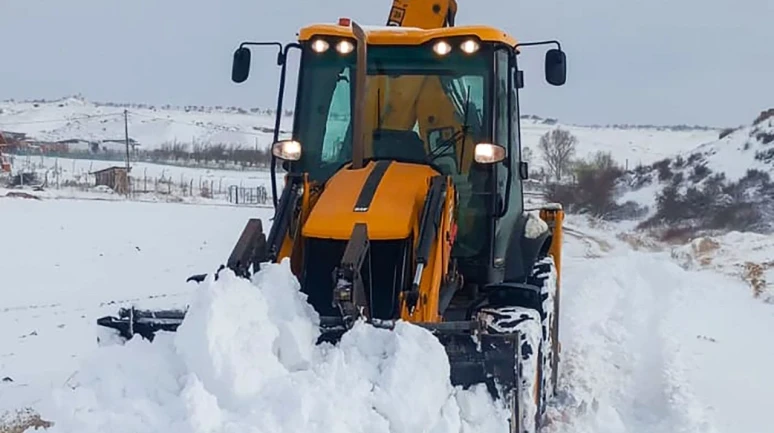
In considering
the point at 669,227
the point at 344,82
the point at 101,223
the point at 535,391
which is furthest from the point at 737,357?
the point at 101,223

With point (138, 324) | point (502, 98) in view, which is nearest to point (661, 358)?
point (502, 98)

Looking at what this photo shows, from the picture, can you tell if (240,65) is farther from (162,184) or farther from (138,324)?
(162,184)

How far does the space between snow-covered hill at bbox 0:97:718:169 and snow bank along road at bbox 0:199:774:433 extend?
56.7m

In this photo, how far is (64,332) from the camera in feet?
34.4

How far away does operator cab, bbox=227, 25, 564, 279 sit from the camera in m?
5.84

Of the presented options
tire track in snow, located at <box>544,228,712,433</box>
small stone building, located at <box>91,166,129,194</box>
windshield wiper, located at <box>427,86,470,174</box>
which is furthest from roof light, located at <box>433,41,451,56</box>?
small stone building, located at <box>91,166,129,194</box>

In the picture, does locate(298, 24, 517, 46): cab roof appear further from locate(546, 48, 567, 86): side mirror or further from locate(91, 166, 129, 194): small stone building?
locate(91, 166, 129, 194): small stone building

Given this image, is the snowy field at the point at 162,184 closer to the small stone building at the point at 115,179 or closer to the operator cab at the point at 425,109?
the small stone building at the point at 115,179

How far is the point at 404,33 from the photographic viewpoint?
19.4ft

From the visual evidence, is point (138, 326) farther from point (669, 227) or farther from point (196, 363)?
point (669, 227)

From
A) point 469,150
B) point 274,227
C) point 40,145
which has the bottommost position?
point 40,145

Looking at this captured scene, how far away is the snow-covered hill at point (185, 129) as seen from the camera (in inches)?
3250

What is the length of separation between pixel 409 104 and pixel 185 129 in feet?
330

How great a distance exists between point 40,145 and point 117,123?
30.4 m
